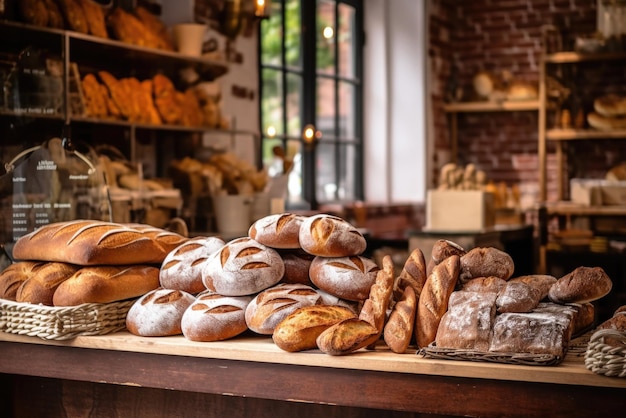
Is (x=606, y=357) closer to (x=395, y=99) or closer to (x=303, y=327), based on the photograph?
(x=303, y=327)

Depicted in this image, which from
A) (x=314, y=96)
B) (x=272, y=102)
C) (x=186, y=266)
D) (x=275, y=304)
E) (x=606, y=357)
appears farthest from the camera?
(x=314, y=96)

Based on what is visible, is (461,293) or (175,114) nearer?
(461,293)

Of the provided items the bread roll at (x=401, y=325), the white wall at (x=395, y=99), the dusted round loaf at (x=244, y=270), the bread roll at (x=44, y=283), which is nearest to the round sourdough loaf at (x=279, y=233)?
the dusted round loaf at (x=244, y=270)

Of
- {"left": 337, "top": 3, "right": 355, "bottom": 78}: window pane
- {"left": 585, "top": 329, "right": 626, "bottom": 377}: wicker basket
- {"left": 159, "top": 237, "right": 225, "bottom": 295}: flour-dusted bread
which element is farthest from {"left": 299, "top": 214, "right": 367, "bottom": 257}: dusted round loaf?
{"left": 337, "top": 3, "right": 355, "bottom": 78}: window pane

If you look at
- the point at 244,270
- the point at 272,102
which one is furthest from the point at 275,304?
the point at 272,102

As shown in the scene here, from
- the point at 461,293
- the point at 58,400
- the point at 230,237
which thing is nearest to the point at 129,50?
the point at 230,237

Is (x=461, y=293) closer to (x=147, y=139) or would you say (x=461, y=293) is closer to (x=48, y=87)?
(x=48, y=87)

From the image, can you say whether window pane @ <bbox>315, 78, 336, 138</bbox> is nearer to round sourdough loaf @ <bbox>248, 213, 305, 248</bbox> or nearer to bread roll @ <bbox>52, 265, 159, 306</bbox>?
bread roll @ <bbox>52, 265, 159, 306</bbox>

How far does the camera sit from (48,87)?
11.8ft

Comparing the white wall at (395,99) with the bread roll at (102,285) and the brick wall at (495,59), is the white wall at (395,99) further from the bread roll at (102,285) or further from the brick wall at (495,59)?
the bread roll at (102,285)

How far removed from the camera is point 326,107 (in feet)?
21.9

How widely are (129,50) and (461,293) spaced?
8.94 feet

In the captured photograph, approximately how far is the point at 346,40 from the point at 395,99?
2.16ft

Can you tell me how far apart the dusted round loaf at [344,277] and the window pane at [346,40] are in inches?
193
